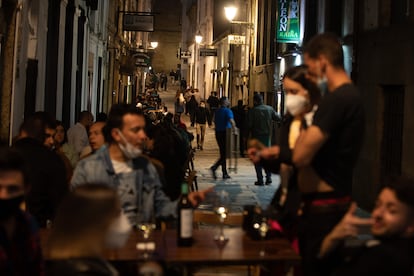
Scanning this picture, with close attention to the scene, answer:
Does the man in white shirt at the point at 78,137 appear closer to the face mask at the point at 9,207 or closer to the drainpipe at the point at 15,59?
the drainpipe at the point at 15,59

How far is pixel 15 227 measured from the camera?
3.48m

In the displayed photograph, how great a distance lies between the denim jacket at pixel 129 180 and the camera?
490 centimetres

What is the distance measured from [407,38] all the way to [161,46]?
83.0m

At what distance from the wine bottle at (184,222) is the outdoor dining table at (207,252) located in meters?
0.06

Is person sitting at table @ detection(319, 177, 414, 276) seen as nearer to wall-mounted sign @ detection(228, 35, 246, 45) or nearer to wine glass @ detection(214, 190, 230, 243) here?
wine glass @ detection(214, 190, 230, 243)

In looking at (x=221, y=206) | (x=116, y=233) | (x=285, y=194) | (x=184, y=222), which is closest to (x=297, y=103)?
(x=285, y=194)

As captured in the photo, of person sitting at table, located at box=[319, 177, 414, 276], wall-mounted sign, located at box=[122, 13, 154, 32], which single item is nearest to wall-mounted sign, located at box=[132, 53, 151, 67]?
wall-mounted sign, located at box=[122, 13, 154, 32]

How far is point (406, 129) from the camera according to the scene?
10.8 m

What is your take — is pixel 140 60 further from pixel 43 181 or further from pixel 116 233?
pixel 116 233

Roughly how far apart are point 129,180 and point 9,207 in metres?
1.50

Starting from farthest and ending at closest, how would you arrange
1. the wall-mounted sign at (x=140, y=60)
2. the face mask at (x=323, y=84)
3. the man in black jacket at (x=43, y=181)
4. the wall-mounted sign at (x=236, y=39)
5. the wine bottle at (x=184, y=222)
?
the wall-mounted sign at (x=140, y=60) < the wall-mounted sign at (x=236, y=39) < the man in black jacket at (x=43, y=181) < the face mask at (x=323, y=84) < the wine bottle at (x=184, y=222)

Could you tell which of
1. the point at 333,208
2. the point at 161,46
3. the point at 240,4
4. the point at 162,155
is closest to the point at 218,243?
the point at 333,208

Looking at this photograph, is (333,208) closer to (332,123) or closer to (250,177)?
(332,123)

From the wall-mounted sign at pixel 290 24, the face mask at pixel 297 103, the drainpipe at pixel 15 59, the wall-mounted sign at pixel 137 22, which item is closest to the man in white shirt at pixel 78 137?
the drainpipe at pixel 15 59
